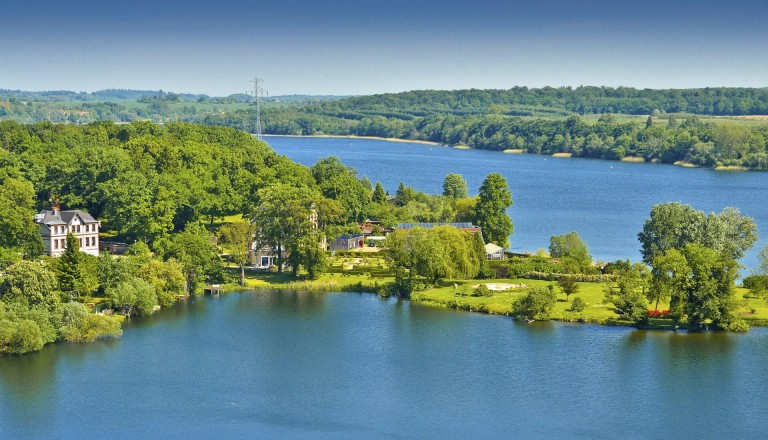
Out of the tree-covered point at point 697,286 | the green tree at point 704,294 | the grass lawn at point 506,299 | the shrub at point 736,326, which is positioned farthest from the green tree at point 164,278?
the shrub at point 736,326

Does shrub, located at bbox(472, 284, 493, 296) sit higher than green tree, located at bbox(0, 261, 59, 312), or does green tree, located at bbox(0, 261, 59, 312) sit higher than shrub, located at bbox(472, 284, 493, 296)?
green tree, located at bbox(0, 261, 59, 312)

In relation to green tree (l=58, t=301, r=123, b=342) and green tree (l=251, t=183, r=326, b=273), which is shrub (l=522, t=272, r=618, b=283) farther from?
green tree (l=58, t=301, r=123, b=342)

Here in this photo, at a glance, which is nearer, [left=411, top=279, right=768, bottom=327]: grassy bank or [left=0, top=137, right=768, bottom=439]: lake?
[left=0, top=137, right=768, bottom=439]: lake

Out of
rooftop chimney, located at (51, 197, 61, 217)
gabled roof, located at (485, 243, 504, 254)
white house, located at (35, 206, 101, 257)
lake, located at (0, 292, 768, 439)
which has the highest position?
rooftop chimney, located at (51, 197, 61, 217)

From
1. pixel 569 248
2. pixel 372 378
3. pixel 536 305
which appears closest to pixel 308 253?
pixel 536 305

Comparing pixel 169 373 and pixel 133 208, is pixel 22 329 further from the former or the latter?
pixel 133 208

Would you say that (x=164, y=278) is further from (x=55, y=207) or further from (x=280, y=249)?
(x=55, y=207)

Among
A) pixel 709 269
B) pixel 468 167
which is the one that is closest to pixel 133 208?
pixel 709 269

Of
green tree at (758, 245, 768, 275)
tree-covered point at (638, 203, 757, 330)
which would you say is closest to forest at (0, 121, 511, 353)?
green tree at (758, 245, 768, 275)
